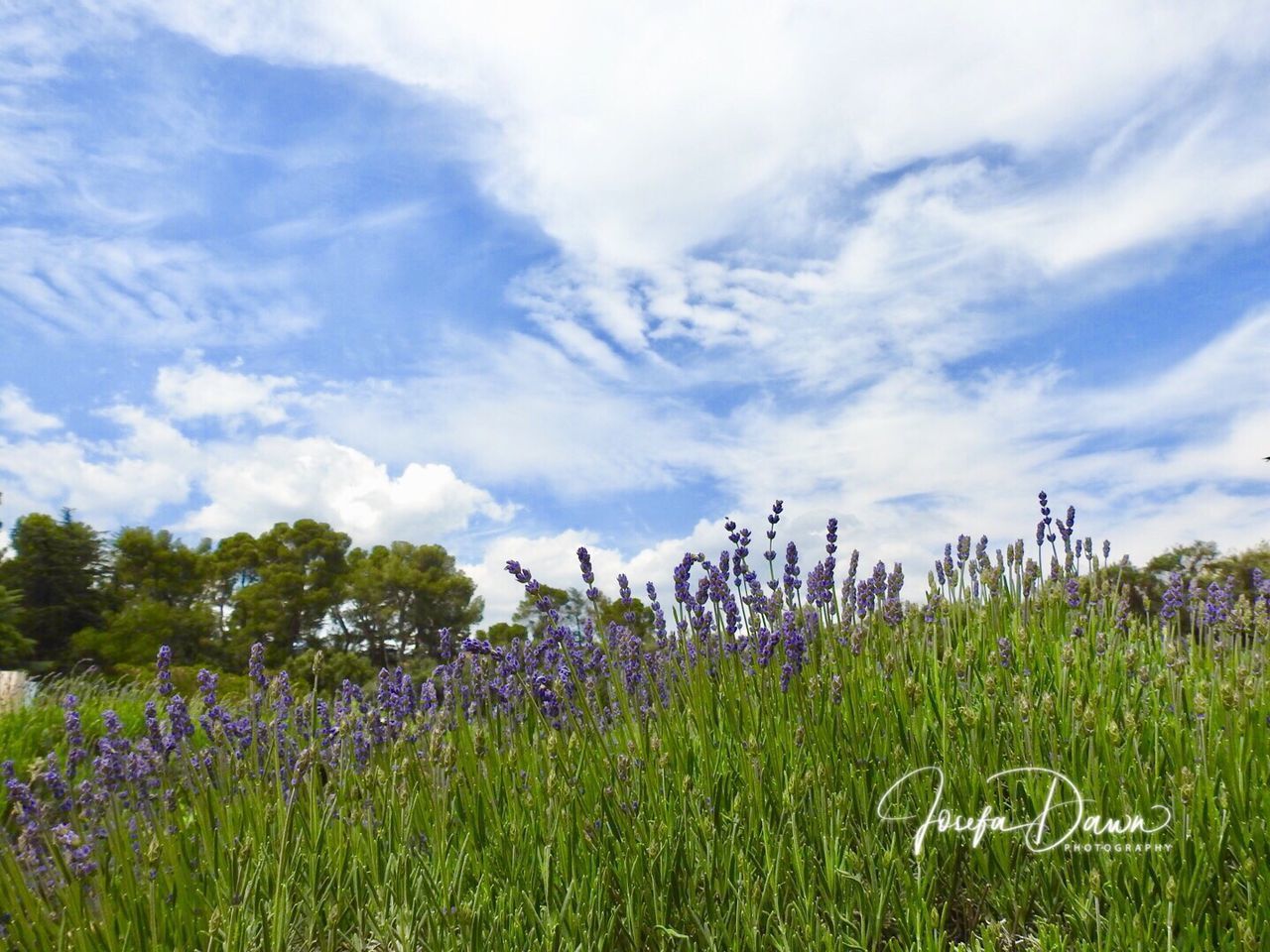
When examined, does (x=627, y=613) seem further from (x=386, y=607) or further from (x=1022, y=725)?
(x=386, y=607)

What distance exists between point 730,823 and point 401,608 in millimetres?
34407

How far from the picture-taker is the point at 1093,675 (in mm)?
4590

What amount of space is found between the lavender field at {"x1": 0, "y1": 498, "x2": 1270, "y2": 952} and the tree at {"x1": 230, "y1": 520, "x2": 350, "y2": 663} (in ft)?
107

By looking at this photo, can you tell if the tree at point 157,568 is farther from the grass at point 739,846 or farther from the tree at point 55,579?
the grass at point 739,846

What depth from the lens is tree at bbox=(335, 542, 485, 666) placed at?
118 feet

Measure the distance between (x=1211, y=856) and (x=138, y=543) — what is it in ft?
123

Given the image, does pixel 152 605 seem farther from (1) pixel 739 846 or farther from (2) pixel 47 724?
(1) pixel 739 846

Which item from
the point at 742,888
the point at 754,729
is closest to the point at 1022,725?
the point at 754,729

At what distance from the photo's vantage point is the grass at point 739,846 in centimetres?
293

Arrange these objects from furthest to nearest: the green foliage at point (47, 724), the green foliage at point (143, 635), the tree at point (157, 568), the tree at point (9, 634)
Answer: the tree at point (157, 568), the green foliage at point (143, 635), the tree at point (9, 634), the green foliage at point (47, 724)

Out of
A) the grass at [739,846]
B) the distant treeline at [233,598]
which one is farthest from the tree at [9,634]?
the grass at [739,846]

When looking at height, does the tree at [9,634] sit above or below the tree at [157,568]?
below

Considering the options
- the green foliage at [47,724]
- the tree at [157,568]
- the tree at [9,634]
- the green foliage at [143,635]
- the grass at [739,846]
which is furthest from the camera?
the tree at [157,568]

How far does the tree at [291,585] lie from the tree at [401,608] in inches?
35.7
